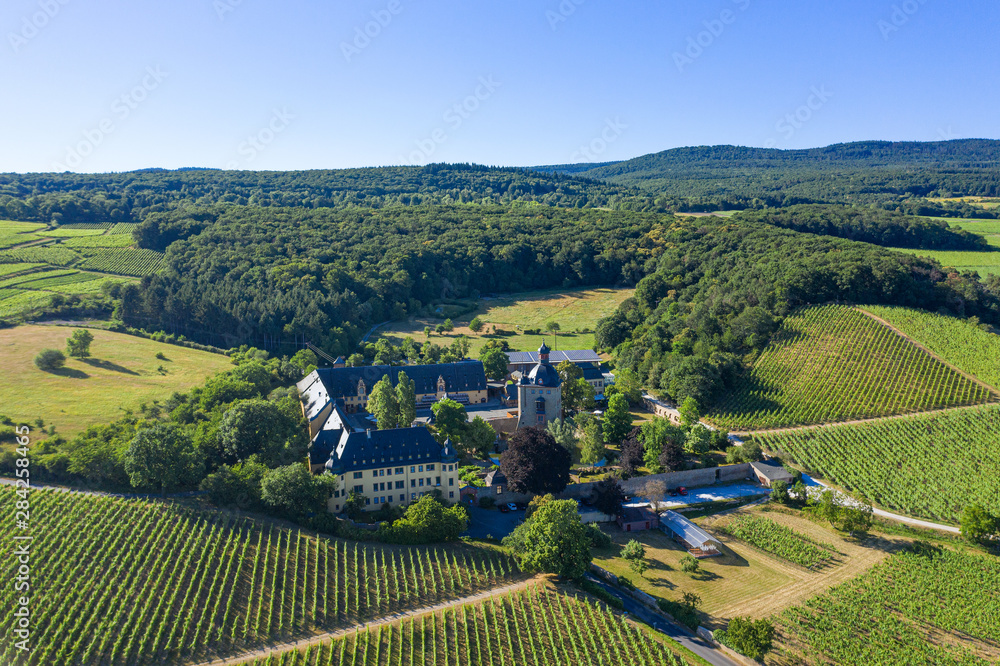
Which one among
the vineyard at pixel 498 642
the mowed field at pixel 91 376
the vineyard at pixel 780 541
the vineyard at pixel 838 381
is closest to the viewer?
the vineyard at pixel 498 642

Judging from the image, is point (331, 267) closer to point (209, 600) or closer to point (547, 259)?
point (547, 259)

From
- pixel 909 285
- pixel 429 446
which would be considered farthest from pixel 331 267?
pixel 909 285

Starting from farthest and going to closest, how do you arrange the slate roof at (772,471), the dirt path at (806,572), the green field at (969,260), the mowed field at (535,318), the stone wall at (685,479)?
the green field at (969,260) < the mowed field at (535,318) < the slate roof at (772,471) < the stone wall at (685,479) < the dirt path at (806,572)

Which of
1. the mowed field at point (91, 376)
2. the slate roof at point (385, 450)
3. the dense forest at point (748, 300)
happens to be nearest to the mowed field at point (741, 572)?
the slate roof at point (385, 450)

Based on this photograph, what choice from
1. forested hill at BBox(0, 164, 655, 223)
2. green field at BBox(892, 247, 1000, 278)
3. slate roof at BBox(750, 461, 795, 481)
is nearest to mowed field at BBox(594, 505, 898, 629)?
slate roof at BBox(750, 461, 795, 481)

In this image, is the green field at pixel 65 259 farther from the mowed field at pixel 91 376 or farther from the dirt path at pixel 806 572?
the dirt path at pixel 806 572
